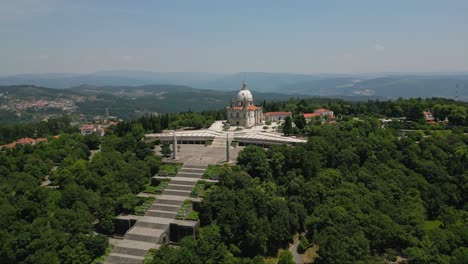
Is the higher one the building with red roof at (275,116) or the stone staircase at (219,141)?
the building with red roof at (275,116)

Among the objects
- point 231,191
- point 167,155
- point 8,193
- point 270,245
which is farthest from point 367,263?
point 8,193

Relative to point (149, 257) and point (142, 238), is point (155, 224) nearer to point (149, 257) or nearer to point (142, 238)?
point (142, 238)

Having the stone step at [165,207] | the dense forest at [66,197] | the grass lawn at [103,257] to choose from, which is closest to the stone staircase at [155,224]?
the stone step at [165,207]

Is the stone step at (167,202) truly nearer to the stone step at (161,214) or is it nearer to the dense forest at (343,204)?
the stone step at (161,214)

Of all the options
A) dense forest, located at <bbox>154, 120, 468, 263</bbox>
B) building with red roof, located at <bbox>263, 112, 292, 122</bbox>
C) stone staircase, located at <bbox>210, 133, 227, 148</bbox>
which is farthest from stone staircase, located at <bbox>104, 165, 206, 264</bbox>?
building with red roof, located at <bbox>263, 112, 292, 122</bbox>

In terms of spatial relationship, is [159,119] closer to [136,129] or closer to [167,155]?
[136,129]

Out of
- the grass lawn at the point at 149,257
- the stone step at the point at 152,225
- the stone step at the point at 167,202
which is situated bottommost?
the grass lawn at the point at 149,257

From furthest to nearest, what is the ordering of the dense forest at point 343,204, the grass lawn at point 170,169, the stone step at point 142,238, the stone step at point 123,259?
the grass lawn at point 170,169 → the stone step at point 142,238 → the stone step at point 123,259 → the dense forest at point 343,204
